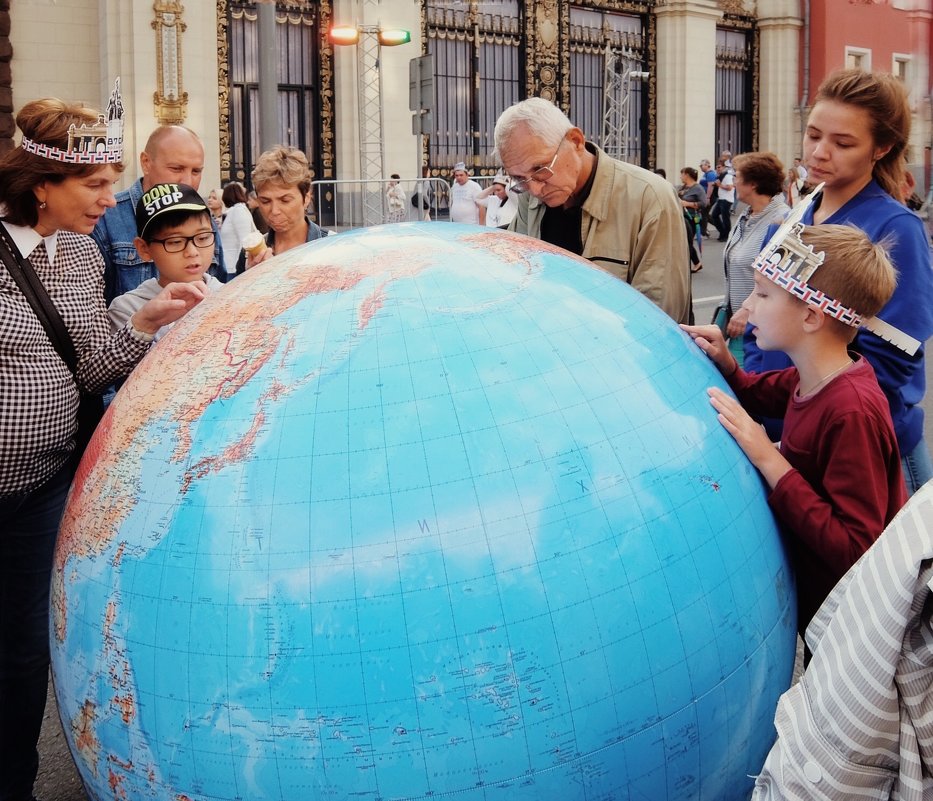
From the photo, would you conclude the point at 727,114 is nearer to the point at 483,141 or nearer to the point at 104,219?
the point at 483,141

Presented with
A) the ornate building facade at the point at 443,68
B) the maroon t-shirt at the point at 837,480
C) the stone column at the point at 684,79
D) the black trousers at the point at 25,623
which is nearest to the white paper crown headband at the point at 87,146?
the black trousers at the point at 25,623

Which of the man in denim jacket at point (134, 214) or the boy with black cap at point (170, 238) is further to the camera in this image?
the man in denim jacket at point (134, 214)

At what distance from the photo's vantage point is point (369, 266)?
2.44m

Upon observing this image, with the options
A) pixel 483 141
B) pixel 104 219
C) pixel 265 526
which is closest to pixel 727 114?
pixel 483 141

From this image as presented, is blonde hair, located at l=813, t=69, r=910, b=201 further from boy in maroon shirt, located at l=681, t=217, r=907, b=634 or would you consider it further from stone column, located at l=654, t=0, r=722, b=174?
stone column, located at l=654, t=0, r=722, b=174

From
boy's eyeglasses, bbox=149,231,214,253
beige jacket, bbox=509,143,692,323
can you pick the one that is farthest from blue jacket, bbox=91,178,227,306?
beige jacket, bbox=509,143,692,323

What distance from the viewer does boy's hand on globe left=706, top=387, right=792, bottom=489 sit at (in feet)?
8.11

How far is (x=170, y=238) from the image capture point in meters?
3.19

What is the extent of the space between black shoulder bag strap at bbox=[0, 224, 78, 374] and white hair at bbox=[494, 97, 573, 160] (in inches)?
60.7

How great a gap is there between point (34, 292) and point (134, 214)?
1031 millimetres

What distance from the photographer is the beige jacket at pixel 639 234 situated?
3600 millimetres

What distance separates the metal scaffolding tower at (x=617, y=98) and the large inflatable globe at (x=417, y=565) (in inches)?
719

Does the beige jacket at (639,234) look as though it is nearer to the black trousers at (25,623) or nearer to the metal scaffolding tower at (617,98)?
the black trousers at (25,623)

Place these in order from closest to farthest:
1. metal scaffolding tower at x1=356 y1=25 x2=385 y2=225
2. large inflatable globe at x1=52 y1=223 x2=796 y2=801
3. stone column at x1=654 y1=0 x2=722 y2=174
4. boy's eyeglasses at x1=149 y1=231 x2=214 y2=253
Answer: large inflatable globe at x1=52 y1=223 x2=796 y2=801
boy's eyeglasses at x1=149 y1=231 x2=214 y2=253
metal scaffolding tower at x1=356 y1=25 x2=385 y2=225
stone column at x1=654 y1=0 x2=722 y2=174
